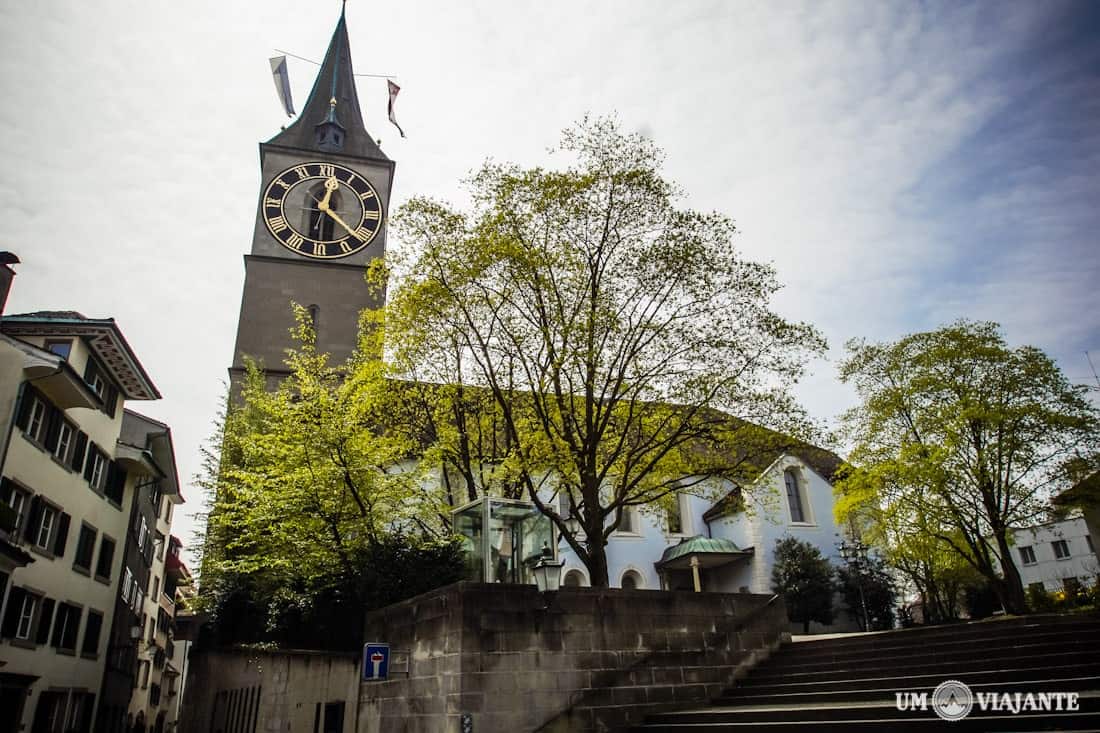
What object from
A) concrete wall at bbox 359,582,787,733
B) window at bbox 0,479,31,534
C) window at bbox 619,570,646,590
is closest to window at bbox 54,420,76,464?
window at bbox 0,479,31,534

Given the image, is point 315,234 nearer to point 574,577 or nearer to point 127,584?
point 127,584

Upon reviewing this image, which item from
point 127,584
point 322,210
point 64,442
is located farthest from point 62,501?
point 322,210

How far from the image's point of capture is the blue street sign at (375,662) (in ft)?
37.3

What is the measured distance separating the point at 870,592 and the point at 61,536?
32.1 meters

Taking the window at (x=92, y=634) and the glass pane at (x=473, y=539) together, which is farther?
the window at (x=92, y=634)

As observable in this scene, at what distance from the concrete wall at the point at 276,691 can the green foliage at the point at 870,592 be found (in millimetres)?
26503

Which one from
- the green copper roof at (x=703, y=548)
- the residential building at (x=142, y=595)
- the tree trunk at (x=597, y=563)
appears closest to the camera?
the tree trunk at (x=597, y=563)

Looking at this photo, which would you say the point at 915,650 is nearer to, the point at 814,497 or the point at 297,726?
the point at 297,726

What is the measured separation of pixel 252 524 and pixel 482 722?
456 inches

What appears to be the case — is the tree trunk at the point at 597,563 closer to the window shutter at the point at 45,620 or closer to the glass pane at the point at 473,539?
the glass pane at the point at 473,539

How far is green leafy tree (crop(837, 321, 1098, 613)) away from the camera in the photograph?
25500 millimetres

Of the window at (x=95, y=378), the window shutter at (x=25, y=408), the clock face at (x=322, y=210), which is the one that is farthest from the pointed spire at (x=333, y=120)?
the window shutter at (x=25, y=408)

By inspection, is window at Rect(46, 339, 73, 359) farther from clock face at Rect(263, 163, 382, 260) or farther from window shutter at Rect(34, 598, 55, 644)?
clock face at Rect(263, 163, 382, 260)

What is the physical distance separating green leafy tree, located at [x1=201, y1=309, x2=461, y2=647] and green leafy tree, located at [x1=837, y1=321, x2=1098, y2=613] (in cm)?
1700
